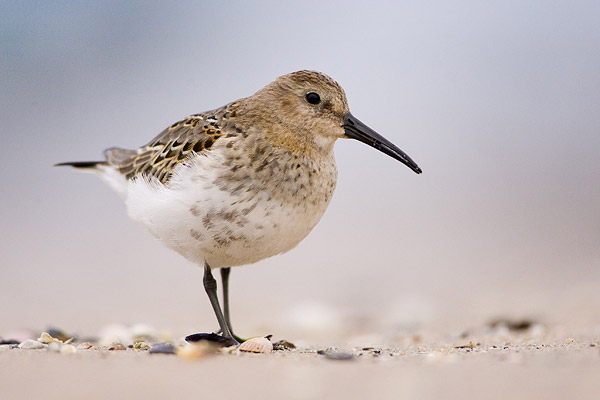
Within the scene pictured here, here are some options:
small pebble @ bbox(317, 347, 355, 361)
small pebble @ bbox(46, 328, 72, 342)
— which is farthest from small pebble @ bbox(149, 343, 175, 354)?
small pebble @ bbox(46, 328, 72, 342)

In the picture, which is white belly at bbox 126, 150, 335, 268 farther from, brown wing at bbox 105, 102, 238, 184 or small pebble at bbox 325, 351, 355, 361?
small pebble at bbox 325, 351, 355, 361

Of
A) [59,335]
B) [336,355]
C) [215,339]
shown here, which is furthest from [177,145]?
[336,355]

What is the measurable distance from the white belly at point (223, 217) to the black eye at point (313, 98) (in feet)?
1.75

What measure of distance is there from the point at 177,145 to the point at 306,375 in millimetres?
2069

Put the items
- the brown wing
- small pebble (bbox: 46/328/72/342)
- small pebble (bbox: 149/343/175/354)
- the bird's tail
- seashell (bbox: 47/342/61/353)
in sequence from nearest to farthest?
small pebble (bbox: 149/343/175/354) → seashell (bbox: 47/342/61/353) → the brown wing → small pebble (bbox: 46/328/72/342) → the bird's tail

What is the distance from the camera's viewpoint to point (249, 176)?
4.25 meters

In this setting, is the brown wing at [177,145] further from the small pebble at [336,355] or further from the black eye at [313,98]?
the small pebble at [336,355]

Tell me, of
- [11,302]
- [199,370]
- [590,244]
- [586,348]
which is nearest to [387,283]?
[590,244]

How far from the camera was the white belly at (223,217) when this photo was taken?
165 inches

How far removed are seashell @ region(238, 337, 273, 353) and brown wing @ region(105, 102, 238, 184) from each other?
3.92 ft

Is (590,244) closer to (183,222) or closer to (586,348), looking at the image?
(586,348)

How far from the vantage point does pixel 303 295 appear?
7.99 m

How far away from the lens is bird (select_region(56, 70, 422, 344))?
423cm

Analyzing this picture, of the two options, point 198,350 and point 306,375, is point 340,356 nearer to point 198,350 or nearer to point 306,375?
point 306,375
